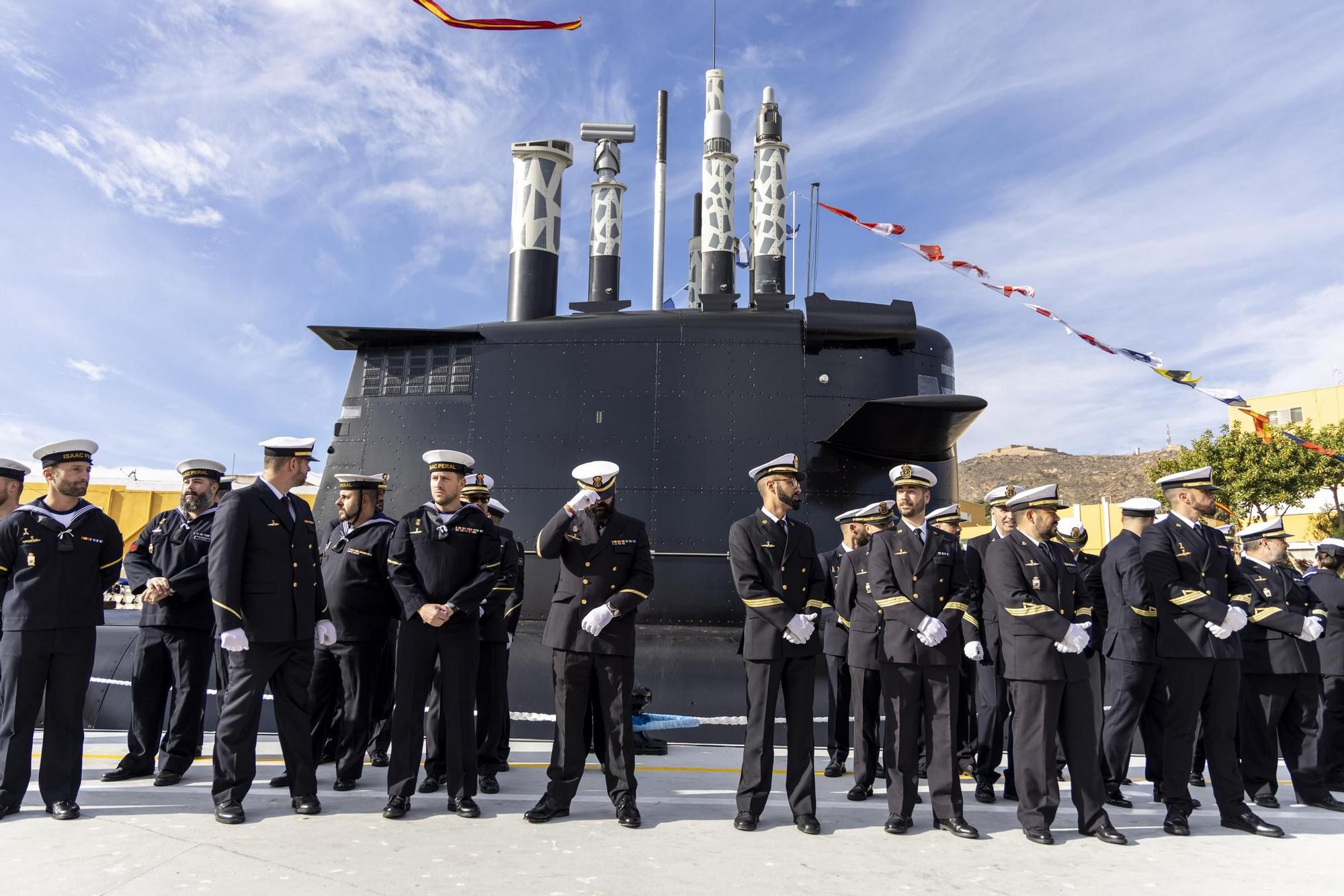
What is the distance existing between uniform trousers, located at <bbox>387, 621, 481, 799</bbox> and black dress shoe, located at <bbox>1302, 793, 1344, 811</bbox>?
17.8ft

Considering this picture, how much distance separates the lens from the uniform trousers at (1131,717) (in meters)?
5.77

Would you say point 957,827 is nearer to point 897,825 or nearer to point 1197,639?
point 897,825

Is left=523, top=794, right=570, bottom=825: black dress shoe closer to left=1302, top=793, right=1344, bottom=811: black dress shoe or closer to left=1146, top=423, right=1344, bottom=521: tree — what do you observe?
left=1302, top=793, right=1344, bottom=811: black dress shoe

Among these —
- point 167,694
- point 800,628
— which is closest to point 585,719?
point 800,628

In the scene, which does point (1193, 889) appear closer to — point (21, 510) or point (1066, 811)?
point (1066, 811)

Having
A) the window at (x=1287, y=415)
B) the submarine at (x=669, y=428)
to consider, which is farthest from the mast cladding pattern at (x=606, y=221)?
the window at (x=1287, y=415)

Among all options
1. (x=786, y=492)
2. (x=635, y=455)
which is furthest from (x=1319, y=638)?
(x=635, y=455)

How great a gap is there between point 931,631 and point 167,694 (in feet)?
Answer: 16.5

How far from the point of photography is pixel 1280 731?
6.54 meters

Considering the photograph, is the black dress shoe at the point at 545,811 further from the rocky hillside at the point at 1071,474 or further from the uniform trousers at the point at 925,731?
the rocky hillside at the point at 1071,474

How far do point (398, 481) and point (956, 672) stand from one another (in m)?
5.18

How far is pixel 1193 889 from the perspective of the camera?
4.03m

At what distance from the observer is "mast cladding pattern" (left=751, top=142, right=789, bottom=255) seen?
426 inches

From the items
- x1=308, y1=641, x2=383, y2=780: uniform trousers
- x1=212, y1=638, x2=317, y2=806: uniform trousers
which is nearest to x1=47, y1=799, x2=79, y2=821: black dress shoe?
x1=212, y1=638, x2=317, y2=806: uniform trousers
